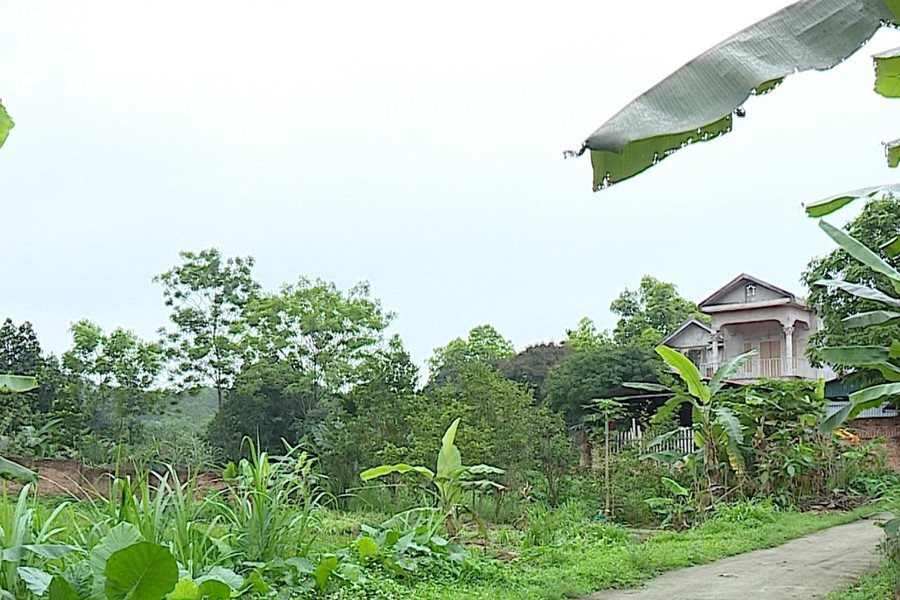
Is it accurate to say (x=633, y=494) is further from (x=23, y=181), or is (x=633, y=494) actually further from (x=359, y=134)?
(x=23, y=181)

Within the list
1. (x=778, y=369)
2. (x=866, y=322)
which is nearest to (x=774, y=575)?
(x=866, y=322)

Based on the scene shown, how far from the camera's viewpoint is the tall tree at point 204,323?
17203 mm

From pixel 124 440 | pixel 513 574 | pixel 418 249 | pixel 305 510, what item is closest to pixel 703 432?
pixel 513 574

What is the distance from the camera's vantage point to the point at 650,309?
34344mm

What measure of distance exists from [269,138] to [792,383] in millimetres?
6764

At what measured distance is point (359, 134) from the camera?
7.85m

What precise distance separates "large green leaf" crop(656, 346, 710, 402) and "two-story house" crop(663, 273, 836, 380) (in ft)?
58.2

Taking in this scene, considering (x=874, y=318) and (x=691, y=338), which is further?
(x=691, y=338)

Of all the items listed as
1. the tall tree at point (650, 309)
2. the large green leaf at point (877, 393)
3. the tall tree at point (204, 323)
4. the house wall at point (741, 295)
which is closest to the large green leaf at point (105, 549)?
the large green leaf at point (877, 393)

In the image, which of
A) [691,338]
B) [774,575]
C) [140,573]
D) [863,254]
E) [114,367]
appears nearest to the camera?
[140,573]

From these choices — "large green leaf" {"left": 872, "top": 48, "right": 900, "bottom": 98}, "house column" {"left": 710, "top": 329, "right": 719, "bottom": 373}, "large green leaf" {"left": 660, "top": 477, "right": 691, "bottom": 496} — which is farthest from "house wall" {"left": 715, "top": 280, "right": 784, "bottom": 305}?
"large green leaf" {"left": 872, "top": 48, "right": 900, "bottom": 98}

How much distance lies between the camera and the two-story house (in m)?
26.8

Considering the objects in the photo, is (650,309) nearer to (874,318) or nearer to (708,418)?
(708,418)

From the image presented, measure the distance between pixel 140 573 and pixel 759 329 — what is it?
1062 inches
